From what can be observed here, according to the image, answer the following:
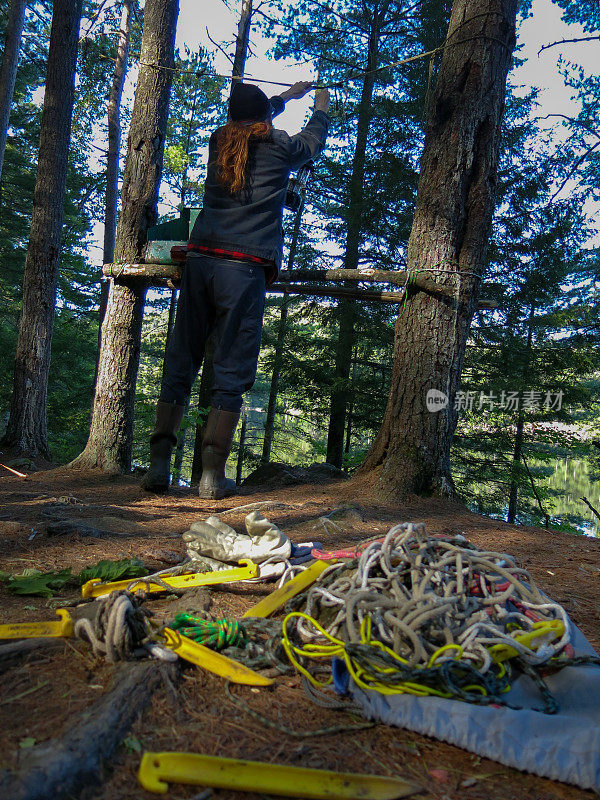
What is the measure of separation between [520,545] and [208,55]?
1728 cm

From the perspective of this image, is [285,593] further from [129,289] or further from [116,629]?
[129,289]

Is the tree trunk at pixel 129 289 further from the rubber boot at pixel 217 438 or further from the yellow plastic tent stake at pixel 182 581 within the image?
the yellow plastic tent stake at pixel 182 581

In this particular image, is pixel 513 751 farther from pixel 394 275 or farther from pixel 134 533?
pixel 394 275

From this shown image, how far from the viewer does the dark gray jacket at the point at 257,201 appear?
4.20 meters

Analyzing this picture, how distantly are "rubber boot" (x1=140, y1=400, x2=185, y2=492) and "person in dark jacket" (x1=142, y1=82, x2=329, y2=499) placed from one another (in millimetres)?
380

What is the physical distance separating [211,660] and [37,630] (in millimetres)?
569

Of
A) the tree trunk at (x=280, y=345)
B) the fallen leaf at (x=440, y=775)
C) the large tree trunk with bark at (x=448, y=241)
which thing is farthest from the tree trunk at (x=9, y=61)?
the fallen leaf at (x=440, y=775)

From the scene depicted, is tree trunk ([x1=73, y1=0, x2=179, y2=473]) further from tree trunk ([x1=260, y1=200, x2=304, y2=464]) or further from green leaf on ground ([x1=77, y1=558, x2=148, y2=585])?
tree trunk ([x1=260, y1=200, x2=304, y2=464])

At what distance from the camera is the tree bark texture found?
10.9 metres

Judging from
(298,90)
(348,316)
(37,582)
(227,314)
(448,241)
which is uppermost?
(298,90)

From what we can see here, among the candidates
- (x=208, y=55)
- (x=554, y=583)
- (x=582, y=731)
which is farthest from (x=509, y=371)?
(x=208, y=55)

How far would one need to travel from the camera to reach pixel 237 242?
13.8ft

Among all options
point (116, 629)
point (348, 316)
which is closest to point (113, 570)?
point (116, 629)

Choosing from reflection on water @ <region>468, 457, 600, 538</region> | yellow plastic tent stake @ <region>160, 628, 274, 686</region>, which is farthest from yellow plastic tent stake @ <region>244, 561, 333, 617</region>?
reflection on water @ <region>468, 457, 600, 538</region>
